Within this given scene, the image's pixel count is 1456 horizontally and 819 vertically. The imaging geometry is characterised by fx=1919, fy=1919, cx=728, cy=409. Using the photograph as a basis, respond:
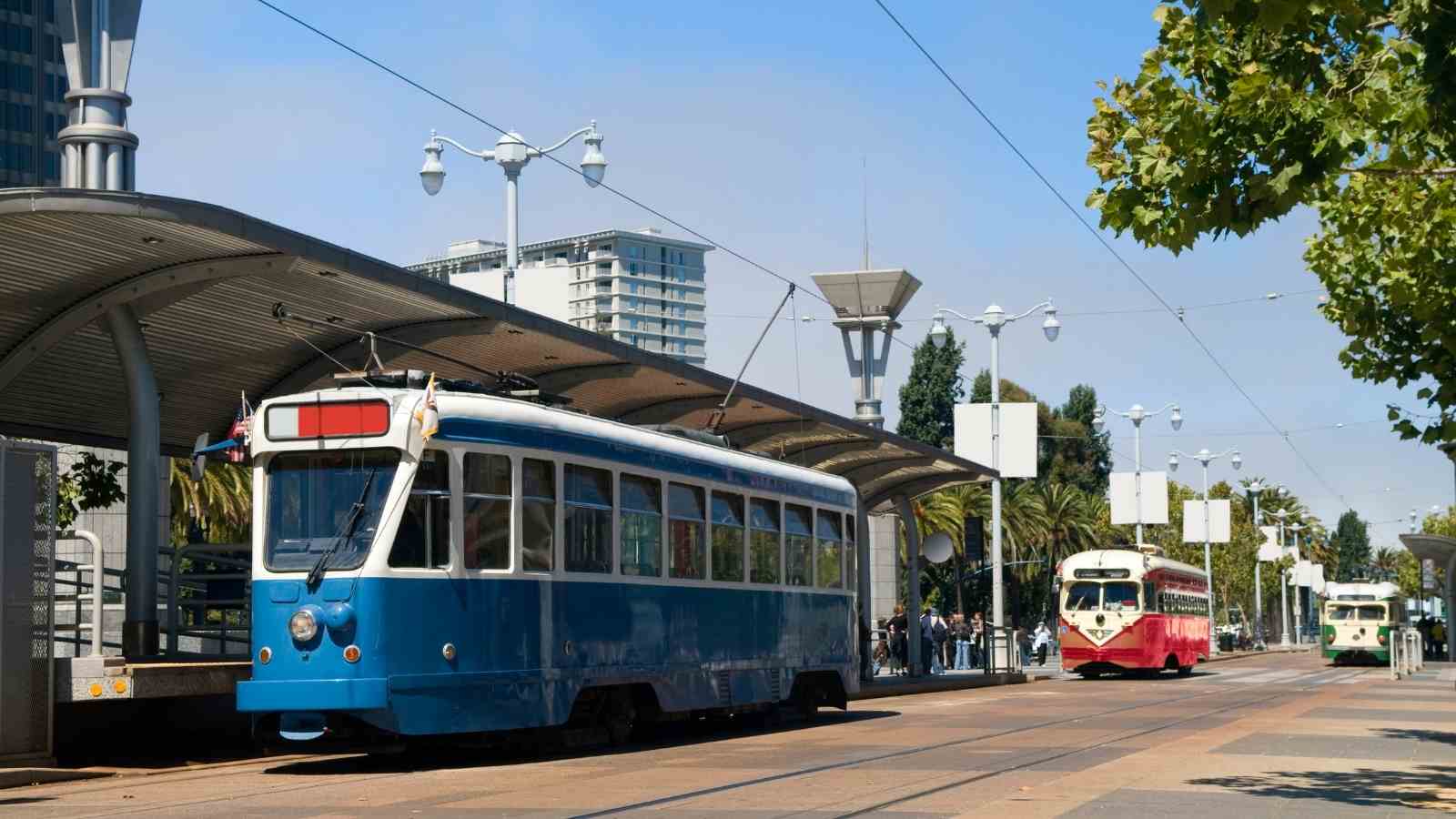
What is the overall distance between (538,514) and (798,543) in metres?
6.57

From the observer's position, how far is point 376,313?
1859 centimetres

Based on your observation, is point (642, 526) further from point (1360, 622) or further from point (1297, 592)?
point (1297, 592)

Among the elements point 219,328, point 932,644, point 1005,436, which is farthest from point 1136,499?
point 219,328

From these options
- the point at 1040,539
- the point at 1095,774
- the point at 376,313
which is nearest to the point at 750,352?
the point at 376,313

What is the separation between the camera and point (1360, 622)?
59469 mm

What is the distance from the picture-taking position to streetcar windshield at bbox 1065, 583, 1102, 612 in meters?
42.7

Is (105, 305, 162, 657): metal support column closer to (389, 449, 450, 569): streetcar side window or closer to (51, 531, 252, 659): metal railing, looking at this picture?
(51, 531, 252, 659): metal railing

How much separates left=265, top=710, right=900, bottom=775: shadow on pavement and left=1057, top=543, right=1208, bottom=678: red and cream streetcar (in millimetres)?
21542

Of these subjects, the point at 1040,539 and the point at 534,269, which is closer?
the point at 534,269

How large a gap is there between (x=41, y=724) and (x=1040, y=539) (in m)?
61.7

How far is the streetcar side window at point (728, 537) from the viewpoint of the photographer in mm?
20188

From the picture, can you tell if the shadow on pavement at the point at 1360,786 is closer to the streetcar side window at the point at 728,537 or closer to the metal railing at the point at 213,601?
the streetcar side window at the point at 728,537

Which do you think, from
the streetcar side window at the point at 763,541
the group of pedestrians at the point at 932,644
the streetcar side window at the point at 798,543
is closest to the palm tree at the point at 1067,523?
the group of pedestrians at the point at 932,644

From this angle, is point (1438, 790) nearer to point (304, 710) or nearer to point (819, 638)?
point (304, 710)
